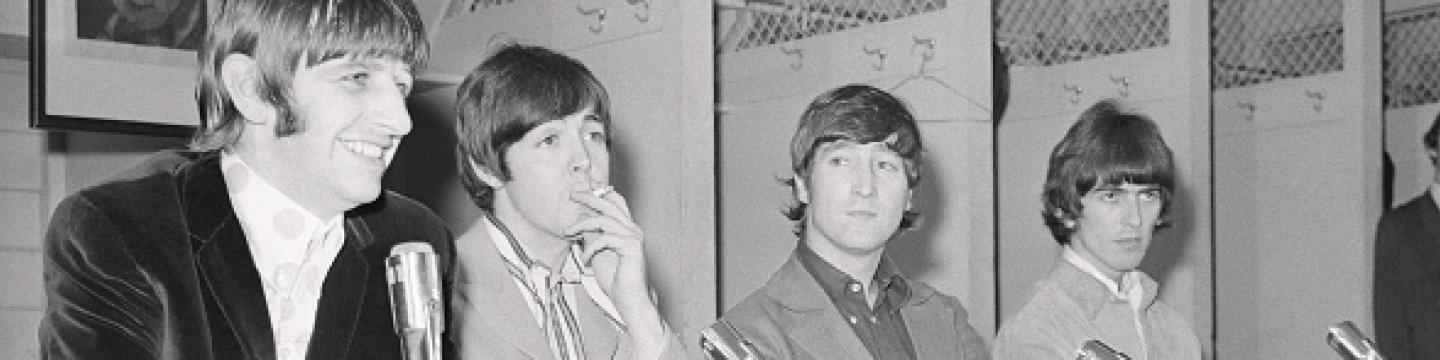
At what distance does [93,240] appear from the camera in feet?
5.68

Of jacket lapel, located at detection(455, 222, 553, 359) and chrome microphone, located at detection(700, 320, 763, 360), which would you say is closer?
chrome microphone, located at detection(700, 320, 763, 360)

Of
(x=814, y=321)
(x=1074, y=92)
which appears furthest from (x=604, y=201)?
(x=1074, y=92)

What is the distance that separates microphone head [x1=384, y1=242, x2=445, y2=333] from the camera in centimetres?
145

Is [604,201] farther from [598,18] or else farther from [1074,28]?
[1074,28]

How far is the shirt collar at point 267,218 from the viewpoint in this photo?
186 centimetres

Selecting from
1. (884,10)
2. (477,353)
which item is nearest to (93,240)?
(477,353)

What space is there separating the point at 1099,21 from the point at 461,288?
9.17ft

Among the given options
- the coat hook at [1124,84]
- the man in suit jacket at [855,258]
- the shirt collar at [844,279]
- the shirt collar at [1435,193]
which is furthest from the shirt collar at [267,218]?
the coat hook at [1124,84]

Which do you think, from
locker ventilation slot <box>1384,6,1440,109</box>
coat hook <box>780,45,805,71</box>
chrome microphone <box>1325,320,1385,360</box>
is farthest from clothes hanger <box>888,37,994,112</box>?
locker ventilation slot <box>1384,6,1440,109</box>

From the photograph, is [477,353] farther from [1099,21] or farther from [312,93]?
[1099,21]

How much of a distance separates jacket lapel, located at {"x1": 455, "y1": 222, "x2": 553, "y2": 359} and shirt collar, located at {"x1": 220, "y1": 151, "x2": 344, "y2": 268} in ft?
1.54

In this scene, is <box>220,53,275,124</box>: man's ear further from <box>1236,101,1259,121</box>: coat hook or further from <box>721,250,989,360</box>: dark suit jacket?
<box>1236,101,1259,121</box>: coat hook

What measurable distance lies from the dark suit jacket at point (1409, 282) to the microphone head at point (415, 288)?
291 cm

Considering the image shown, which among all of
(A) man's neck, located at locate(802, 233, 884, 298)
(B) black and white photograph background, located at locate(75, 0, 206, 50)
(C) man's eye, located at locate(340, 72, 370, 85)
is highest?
(B) black and white photograph background, located at locate(75, 0, 206, 50)
